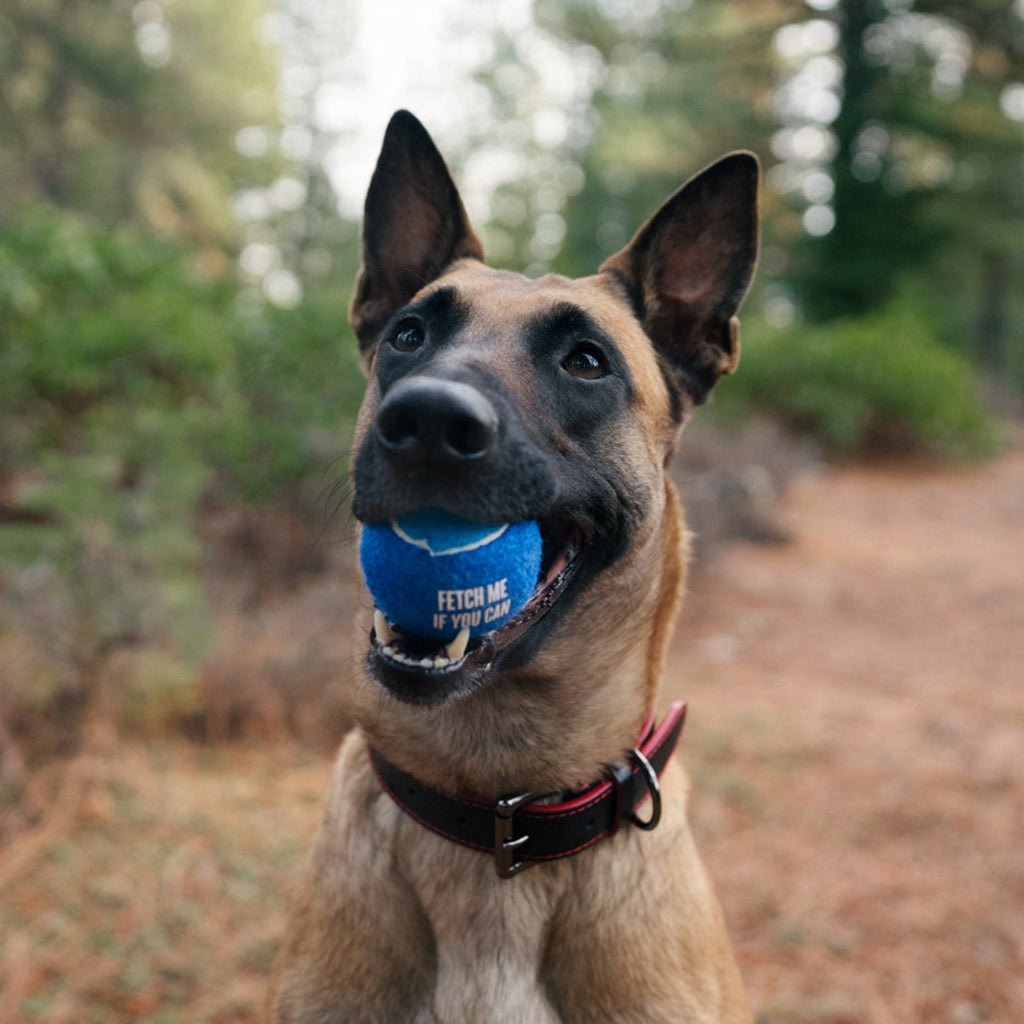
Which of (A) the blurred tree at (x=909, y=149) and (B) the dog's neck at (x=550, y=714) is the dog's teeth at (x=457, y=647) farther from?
(A) the blurred tree at (x=909, y=149)

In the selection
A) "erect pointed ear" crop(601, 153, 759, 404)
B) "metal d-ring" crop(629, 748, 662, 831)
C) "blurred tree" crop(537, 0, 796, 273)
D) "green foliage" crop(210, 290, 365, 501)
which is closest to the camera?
"metal d-ring" crop(629, 748, 662, 831)

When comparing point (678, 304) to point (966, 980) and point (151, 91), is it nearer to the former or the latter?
point (966, 980)

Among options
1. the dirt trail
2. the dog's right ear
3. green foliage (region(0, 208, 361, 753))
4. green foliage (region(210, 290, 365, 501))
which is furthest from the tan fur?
green foliage (region(210, 290, 365, 501))

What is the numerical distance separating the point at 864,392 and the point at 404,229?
13961 millimetres

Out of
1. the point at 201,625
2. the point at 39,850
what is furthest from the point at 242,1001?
the point at 201,625

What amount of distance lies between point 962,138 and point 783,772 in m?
19.0

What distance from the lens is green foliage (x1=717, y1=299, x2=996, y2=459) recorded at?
49.3ft

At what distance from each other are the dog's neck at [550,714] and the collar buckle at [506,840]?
0.10 m

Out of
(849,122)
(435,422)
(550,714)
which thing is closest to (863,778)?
(550,714)

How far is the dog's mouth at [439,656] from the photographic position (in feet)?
5.56

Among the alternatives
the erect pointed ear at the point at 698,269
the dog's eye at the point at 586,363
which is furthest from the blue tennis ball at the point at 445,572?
the erect pointed ear at the point at 698,269

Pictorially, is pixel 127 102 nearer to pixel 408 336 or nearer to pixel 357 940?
pixel 408 336

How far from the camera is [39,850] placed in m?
3.23

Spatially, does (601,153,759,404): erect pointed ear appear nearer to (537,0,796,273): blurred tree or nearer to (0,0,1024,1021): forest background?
(0,0,1024,1021): forest background
